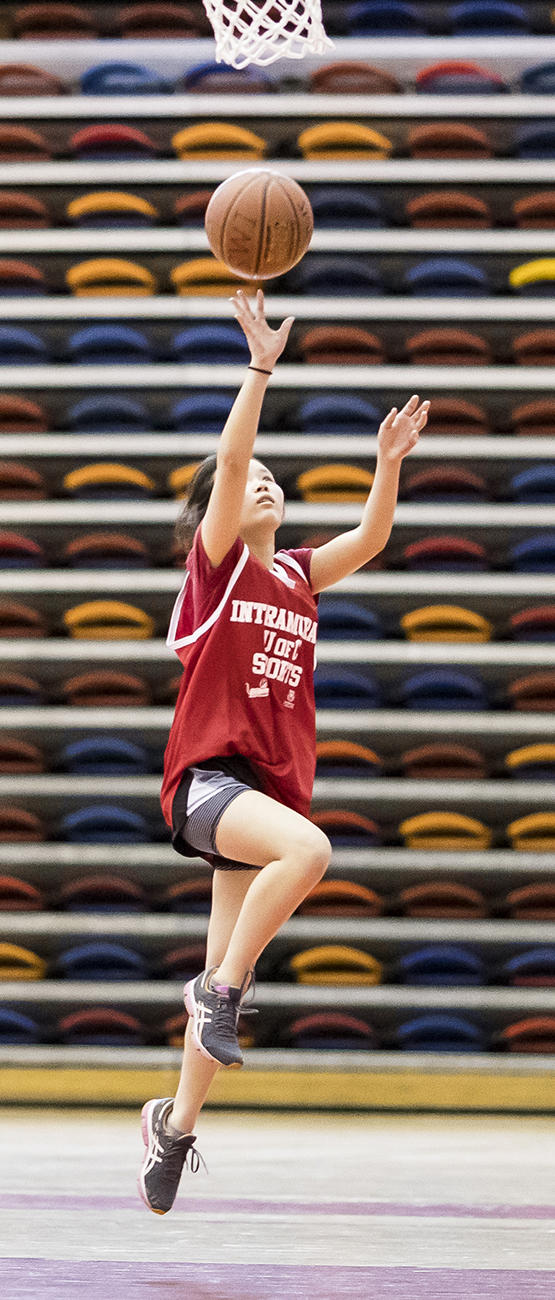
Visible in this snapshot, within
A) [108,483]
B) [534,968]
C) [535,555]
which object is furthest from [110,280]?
[534,968]

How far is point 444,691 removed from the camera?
470cm

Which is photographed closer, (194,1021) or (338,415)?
(194,1021)

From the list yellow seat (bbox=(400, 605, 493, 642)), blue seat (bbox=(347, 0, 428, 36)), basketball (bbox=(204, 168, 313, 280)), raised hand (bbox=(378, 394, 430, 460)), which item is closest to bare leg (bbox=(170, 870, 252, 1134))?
raised hand (bbox=(378, 394, 430, 460))

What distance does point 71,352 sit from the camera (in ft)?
16.4

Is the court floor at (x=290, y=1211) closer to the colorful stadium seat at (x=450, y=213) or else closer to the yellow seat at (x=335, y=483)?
the yellow seat at (x=335, y=483)

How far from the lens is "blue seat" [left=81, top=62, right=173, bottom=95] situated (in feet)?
16.3

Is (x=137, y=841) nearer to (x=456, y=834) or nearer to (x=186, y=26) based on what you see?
(x=456, y=834)

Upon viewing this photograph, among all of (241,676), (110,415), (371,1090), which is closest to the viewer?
(241,676)

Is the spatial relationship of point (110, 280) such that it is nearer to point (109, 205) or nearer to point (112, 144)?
point (109, 205)

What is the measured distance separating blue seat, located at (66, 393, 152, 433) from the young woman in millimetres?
2302

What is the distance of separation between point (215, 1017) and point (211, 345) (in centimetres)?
313

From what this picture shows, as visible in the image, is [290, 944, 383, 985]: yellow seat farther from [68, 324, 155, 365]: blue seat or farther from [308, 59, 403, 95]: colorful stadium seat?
[308, 59, 403, 95]: colorful stadium seat

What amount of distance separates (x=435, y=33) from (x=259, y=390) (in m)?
3.40

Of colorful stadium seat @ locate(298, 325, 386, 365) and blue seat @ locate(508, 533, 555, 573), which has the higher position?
colorful stadium seat @ locate(298, 325, 386, 365)
